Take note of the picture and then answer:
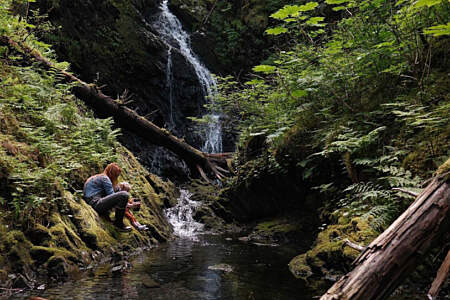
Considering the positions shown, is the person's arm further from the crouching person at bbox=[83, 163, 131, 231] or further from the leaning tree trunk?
the leaning tree trunk

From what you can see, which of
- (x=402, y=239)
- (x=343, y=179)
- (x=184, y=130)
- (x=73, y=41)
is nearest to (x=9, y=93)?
(x=343, y=179)

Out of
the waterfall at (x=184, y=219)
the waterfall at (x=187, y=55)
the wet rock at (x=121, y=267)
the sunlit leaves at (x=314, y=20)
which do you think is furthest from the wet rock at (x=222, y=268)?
the waterfall at (x=187, y=55)

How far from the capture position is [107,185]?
250 inches

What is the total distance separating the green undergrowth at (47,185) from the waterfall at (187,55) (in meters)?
9.59

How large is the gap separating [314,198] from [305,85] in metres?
2.72

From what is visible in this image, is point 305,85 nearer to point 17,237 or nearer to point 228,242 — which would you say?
point 228,242

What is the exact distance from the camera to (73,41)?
1512 cm

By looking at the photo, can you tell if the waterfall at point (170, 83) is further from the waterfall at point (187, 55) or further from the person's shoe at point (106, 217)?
the person's shoe at point (106, 217)

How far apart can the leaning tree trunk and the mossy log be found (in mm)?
9019

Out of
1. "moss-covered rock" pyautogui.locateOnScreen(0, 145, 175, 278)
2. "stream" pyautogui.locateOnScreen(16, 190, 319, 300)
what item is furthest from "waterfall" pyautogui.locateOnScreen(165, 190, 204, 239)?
"stream" pyautogui.locateOnScreen(16, 190, 319, 300)

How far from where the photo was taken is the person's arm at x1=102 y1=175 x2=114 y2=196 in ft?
20.8

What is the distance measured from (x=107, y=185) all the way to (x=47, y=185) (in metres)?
1.62

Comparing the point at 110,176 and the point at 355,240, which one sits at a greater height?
the point at 110,176

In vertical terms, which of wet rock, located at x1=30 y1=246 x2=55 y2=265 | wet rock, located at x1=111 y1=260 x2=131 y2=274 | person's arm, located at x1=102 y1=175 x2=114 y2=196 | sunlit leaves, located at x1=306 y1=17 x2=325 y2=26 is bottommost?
wet rock, located at x1=111 y1=260 x2=131 y2=274
